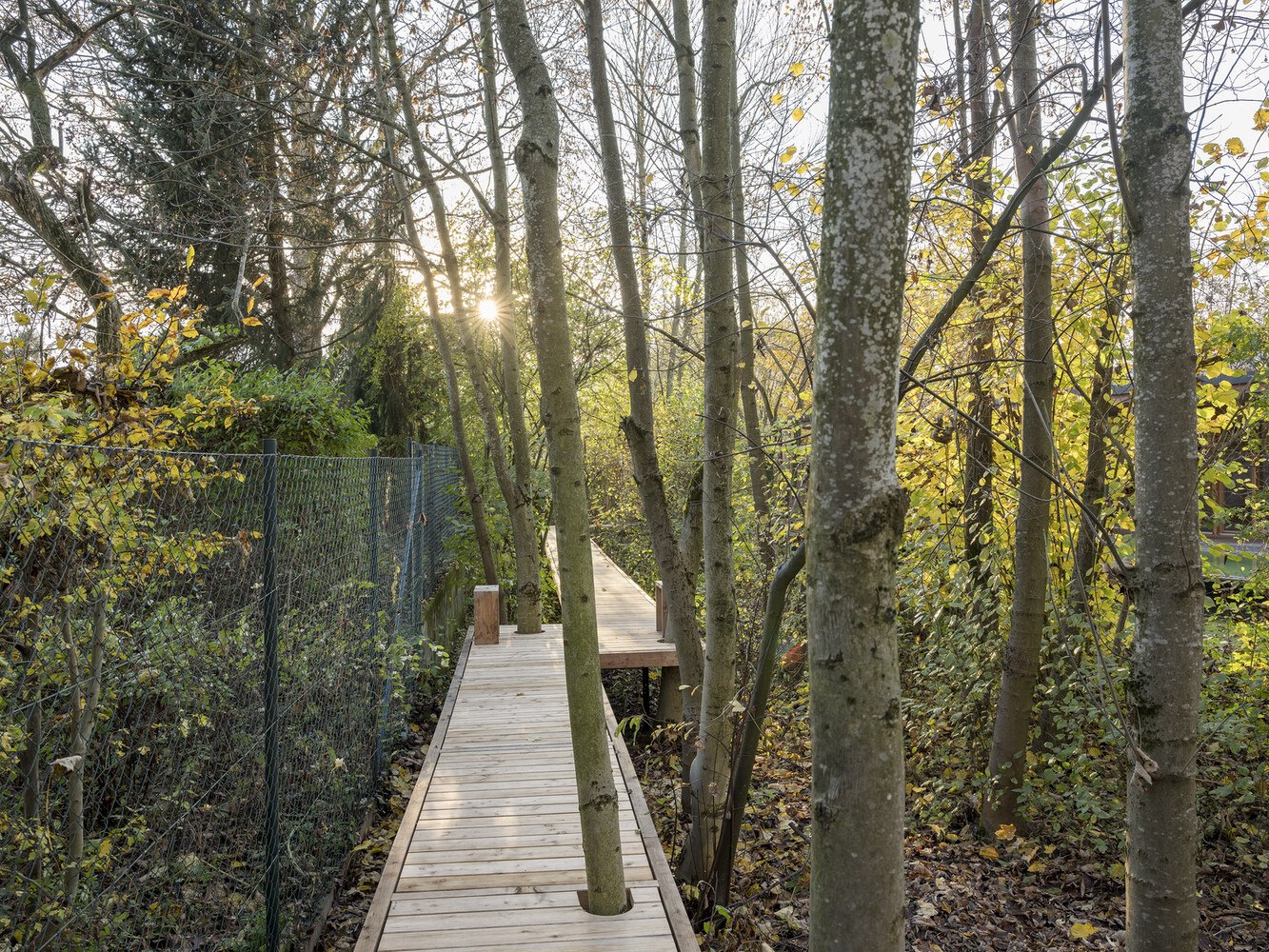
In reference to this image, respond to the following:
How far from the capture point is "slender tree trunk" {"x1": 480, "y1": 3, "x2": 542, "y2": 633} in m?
8.44

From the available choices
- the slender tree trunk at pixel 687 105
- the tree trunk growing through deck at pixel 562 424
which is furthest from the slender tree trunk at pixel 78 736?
the slender tree trunk at pixel 687 105

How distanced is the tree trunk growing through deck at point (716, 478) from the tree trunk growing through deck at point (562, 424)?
103 cm

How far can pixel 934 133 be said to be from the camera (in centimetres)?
482

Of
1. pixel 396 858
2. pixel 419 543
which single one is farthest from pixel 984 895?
pixel 419 543

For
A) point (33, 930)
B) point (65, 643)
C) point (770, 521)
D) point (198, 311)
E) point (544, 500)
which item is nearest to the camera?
point (33, 930)

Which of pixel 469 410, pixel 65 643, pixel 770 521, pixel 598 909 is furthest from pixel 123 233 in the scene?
pixel 598 909

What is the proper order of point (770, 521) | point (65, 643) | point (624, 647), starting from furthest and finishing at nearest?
point (770, 521)
point (624, 647)
point (65, 643)

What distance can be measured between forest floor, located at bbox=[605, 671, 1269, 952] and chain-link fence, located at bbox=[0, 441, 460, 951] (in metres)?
1.94

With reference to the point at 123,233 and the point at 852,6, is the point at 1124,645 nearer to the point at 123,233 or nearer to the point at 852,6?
the point at 852,6

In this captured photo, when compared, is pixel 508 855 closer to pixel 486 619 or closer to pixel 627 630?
pixel 627 630

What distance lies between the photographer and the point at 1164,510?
2.24m

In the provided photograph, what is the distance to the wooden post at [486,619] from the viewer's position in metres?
8.51

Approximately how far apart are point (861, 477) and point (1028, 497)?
11.6 feet

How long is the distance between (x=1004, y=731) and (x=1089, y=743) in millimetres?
862
